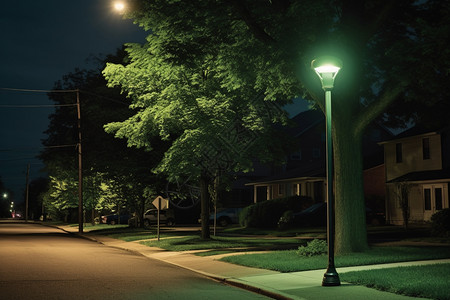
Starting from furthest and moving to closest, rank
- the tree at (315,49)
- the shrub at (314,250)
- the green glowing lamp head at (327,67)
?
1. the shrub at (314,250)
2. the tree at (315,49)
3. the green glowing lamp head at (327,67)

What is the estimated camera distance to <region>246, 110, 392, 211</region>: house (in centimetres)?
4550

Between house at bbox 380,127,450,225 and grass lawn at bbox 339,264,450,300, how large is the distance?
69.8 feet

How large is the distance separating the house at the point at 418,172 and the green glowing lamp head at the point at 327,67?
74.2ft

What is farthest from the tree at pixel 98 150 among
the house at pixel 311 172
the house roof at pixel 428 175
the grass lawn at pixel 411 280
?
the grass lawn at pixel 411 280

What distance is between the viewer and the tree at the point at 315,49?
51.4 feet

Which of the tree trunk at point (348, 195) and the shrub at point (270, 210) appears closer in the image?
the tree trunk at point (348, 195)

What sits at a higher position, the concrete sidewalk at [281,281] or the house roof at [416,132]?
the house roof at [416,132]

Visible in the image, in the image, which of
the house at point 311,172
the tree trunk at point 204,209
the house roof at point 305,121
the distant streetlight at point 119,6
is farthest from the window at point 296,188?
the distant streetlight at point 119,6

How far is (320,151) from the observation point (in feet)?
197

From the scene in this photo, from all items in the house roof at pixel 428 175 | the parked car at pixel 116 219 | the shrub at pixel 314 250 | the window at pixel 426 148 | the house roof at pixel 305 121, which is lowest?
the parked car at pixel 116 219

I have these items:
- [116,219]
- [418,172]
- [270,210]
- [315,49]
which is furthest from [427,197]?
[116,219]

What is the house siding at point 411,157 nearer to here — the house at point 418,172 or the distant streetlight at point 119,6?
the house at point 418,172

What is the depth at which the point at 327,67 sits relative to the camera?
40.0 feet

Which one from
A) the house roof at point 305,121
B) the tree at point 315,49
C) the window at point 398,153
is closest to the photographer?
the tree at point 315,49
